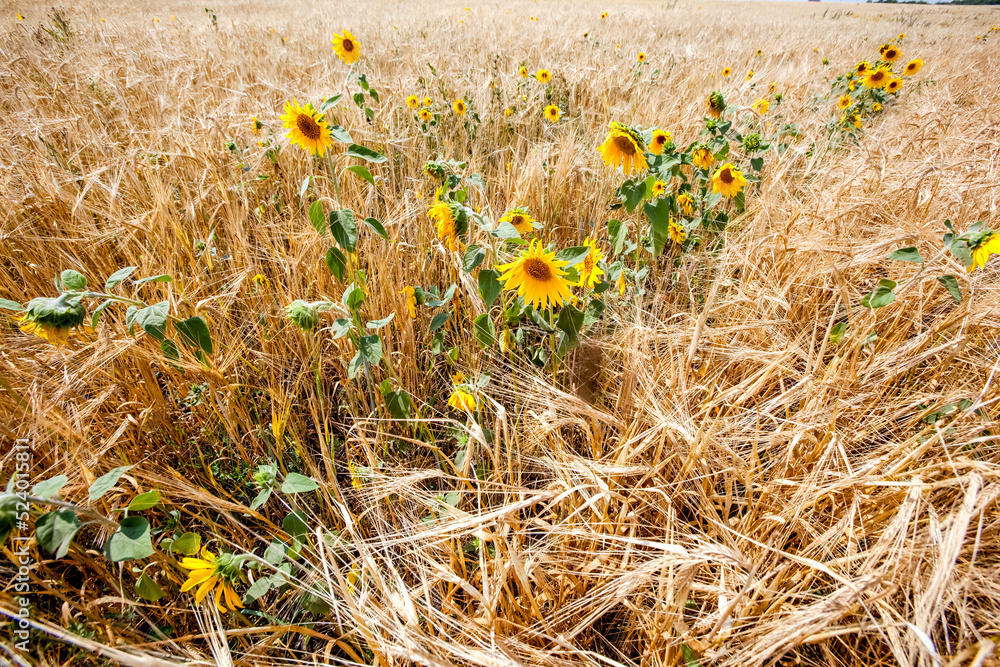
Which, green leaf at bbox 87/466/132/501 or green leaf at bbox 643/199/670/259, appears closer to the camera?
green leaf at bbox 87/466/132/501

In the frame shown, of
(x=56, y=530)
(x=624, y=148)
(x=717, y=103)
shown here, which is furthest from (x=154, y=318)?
(x=717, y=103)

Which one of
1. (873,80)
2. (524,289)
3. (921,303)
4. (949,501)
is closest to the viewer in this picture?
(949,501)

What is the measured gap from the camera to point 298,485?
1031 millimetres

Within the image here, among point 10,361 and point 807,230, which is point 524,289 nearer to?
point 807,230

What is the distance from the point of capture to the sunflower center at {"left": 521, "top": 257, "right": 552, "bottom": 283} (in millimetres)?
1248

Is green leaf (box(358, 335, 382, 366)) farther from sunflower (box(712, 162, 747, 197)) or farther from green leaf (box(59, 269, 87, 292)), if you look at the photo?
sunflower (box(712, 162, 747, 197))

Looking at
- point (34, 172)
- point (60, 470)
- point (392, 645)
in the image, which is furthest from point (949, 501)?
point (34, 172)

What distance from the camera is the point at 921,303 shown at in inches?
56.4

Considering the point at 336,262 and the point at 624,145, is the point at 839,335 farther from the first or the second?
the point at 336,262

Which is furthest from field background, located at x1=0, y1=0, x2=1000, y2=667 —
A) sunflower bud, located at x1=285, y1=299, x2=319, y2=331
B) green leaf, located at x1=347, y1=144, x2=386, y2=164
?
green leaf, located at x1=347, y1=144, x2=386, y2=164

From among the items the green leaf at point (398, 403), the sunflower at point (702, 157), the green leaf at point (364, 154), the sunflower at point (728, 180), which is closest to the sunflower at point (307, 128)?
the green leaf at point (364, 154)

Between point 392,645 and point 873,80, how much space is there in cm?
429

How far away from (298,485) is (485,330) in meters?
0.64

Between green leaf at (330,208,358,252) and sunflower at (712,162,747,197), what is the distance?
1694mm
